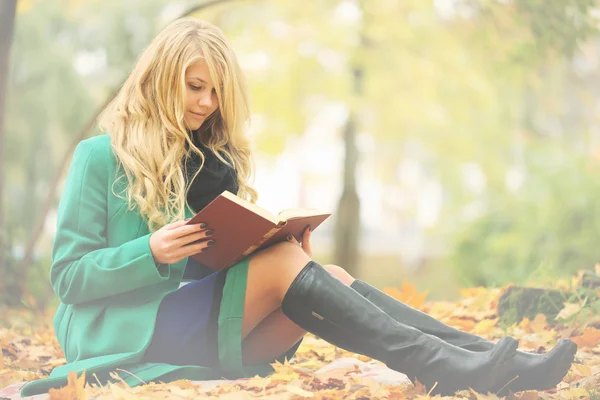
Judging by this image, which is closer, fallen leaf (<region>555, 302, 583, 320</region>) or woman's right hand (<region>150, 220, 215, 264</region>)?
→ woman's right hand (<region>150, 220, 215, 264</region>)

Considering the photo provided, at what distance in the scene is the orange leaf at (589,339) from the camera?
6.78 feet

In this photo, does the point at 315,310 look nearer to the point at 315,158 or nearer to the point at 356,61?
the point at 356,61

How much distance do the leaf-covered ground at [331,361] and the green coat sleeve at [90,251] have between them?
213mm

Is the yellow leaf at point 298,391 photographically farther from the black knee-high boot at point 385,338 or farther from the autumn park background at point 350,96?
the autumn park background at point 350,96

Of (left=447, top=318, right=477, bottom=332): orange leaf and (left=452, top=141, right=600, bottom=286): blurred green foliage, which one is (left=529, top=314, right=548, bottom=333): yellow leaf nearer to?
(left=447, top=318, right=477, bottom=332): orange leaf

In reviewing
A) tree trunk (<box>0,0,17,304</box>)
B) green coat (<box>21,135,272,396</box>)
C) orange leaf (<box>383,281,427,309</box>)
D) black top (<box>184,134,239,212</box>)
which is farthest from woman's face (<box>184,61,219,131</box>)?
tree trunk (<box>0,0,17,304</box>)

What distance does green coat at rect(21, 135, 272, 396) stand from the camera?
151 cm

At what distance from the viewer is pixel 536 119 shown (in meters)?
7.94

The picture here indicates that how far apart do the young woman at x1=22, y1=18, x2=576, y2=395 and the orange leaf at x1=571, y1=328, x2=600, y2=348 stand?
618mm

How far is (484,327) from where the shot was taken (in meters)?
2.29

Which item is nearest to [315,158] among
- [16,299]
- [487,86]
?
[487,86]

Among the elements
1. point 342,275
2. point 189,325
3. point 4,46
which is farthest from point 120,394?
point 4,46

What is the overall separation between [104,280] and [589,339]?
1527 mm

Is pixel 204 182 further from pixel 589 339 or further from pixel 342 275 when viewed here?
pixel 589 339
